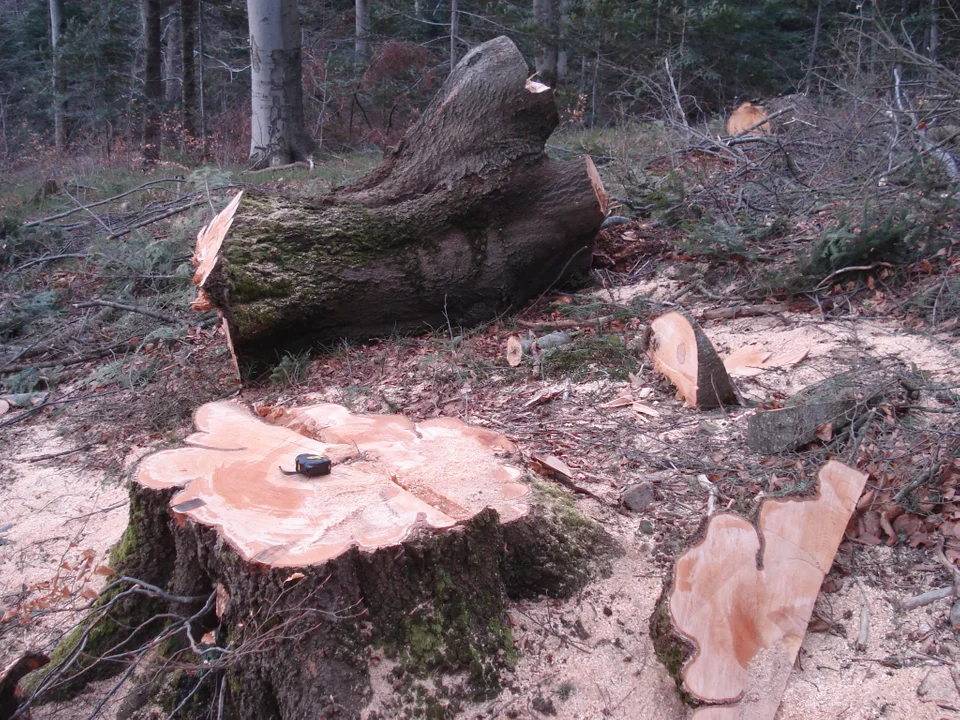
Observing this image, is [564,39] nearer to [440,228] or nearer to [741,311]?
[440,228]

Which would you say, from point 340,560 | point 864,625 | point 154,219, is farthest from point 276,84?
point 864,625

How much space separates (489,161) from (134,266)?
324 centimetres

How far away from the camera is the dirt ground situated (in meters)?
2.13

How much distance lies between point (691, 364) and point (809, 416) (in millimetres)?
724

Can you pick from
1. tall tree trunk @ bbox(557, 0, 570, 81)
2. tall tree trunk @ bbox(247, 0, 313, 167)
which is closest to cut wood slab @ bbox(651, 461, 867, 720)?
tall tree trunk @ bbox(247, 0, 313, 167)

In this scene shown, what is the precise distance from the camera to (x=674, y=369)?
3.79m

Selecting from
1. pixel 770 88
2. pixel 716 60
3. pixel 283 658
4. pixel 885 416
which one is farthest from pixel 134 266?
pixel 770 88

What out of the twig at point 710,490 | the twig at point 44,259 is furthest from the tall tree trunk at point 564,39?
the twig at point 710,490

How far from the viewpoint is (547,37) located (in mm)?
12156

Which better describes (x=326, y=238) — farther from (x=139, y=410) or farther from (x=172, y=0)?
(x=172, y=0)

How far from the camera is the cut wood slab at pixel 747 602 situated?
2.01 metres

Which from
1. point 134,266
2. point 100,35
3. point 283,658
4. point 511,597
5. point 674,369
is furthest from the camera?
point 100,35

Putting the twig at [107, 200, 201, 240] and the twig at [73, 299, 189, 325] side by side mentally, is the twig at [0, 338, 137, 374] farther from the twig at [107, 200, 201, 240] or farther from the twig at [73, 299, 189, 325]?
the twig at [107, 200, 201, 240]

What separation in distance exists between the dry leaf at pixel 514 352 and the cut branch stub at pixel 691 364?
847mm
